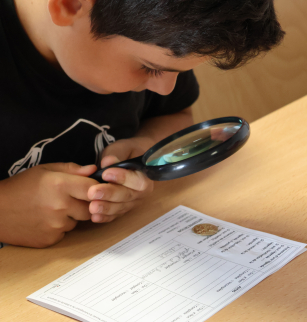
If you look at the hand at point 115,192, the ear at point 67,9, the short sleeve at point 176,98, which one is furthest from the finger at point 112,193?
the short sleeve at point 176,98

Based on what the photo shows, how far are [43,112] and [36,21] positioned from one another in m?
0.19

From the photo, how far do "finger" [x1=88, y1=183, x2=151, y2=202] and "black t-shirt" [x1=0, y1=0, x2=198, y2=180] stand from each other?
277mm

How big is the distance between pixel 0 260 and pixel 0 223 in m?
0.07

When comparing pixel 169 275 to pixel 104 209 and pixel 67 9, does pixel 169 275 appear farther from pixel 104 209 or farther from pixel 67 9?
pixel 67 9

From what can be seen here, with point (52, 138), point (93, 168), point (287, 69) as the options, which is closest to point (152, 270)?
point (93, 168)

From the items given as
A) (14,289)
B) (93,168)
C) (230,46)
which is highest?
(230,46)

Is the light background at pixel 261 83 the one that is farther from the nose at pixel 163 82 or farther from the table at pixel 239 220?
the nose at pixel 163 82

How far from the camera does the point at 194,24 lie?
0.52 metres

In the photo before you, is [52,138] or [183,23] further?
[52,138]

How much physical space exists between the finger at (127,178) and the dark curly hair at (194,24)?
0.22 metres

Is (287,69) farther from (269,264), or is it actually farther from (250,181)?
(269,264)

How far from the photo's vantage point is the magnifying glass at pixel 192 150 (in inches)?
22.1

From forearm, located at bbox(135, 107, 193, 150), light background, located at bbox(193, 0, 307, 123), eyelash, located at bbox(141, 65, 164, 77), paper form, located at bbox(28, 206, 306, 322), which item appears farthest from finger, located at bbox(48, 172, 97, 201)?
light background, located at bbox(193, 0, 307, 123)

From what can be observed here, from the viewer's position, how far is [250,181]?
750 mm
